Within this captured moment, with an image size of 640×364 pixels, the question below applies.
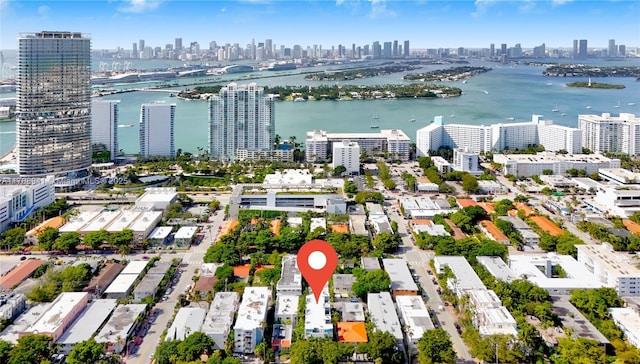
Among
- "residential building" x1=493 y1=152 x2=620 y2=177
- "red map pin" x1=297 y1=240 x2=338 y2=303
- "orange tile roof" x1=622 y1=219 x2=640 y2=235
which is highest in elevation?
"residential building" x1=493 y1=152 x2=620 y2=177

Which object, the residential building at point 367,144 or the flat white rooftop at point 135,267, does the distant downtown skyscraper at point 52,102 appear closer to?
the flat white rooftop at point 135,267

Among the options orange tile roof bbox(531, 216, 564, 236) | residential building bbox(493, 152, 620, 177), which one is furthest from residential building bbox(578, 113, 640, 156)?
orange tile roof bbox(531, 216, 564, 236)

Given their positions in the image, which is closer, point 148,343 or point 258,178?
point 148,343

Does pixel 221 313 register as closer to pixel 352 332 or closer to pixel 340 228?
pixel 352 332

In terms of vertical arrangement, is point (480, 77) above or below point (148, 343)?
above

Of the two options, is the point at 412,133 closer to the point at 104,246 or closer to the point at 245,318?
the point at 104,246

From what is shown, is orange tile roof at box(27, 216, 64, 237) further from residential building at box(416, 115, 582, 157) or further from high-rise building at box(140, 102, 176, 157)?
residential building at box(416, 115, 582, 157)

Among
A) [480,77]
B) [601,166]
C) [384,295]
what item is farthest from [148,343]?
[480,77]
